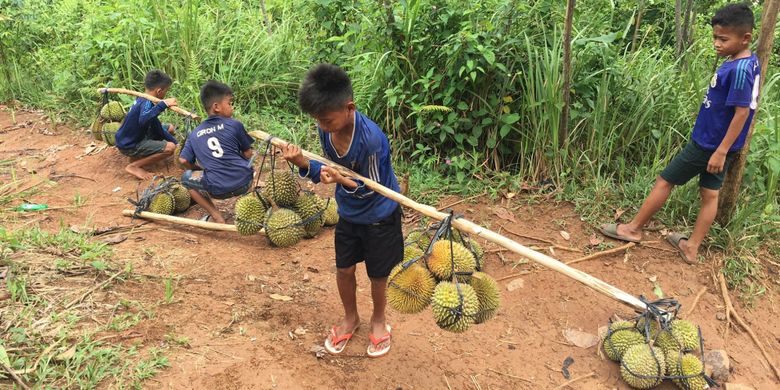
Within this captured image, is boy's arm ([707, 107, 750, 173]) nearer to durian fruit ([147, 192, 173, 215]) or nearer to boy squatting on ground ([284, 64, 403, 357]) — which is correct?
boy squatting on ground ([284, 64, 403, 357])

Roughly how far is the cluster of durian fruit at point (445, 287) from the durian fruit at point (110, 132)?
4221 millimetres

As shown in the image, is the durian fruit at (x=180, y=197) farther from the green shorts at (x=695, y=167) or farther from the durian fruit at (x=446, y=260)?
the green shorts at (x=695, y=167)

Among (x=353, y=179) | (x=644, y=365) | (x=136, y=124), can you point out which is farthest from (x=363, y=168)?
(x=136, y=124)

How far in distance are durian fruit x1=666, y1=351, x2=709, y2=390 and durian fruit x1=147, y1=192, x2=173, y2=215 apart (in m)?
3.85

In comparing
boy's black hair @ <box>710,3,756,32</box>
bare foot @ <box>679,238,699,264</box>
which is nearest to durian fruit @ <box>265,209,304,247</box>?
bare foot @ <box>679,238,699,264</box>

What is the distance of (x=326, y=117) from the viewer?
218cm

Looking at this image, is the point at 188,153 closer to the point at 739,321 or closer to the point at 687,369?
the point at 687,369

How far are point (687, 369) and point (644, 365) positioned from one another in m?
0.24

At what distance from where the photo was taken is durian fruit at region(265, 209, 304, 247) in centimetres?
375

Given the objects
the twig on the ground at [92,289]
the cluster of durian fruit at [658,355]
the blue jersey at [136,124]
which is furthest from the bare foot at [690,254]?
the blue jersey at [136,124]

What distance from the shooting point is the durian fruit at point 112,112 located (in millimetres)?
5258

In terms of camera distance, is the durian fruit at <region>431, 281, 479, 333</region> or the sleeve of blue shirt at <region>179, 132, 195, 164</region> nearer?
the durian fruit at <region>431, 281, 479, 333</region>

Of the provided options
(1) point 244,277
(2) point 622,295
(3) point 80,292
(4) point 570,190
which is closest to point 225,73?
(1) point 244,277

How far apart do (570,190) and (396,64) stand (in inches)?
75.6
